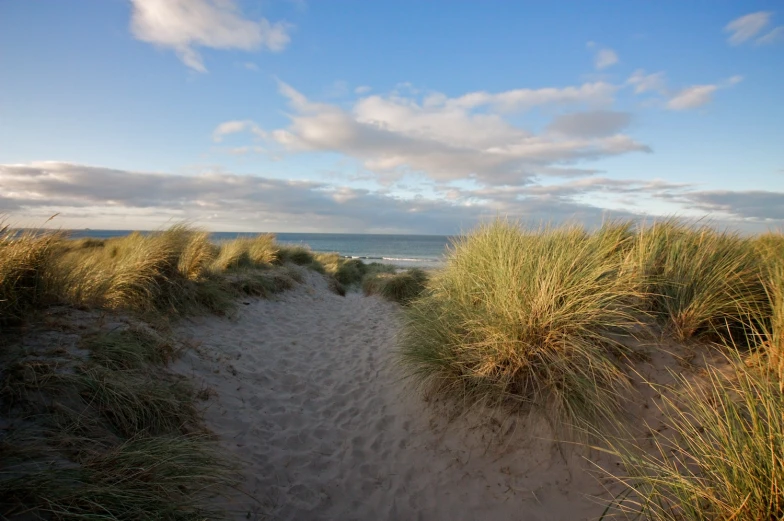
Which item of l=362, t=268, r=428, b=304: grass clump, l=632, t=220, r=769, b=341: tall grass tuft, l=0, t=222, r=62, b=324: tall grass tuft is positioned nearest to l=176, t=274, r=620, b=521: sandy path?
l=0, t=222, r=62, b=324: tall grass tuft

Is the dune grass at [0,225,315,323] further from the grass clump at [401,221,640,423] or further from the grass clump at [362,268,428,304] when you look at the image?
the grass clump at [401,221,640,423]

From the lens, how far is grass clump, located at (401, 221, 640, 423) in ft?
11.1

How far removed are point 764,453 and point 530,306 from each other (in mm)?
2041

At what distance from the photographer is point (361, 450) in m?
3.76

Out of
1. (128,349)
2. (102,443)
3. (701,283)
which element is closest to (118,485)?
(102,443)

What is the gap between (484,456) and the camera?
135 inches

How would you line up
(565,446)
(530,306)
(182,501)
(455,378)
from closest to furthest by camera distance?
(182,501) → (565,446) → (530,306) → (455,378)

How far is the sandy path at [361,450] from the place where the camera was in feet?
9.70

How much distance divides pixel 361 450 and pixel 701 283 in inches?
165

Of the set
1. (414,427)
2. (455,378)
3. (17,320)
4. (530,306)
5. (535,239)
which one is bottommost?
(414,427)

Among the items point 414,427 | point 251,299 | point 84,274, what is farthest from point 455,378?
point 251,299

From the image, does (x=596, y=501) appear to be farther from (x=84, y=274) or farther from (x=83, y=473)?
(x=84, y=274)

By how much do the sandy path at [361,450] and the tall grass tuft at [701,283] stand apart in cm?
205

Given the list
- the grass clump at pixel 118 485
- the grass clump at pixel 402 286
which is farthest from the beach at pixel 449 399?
the grass clump at pixel 402 286
